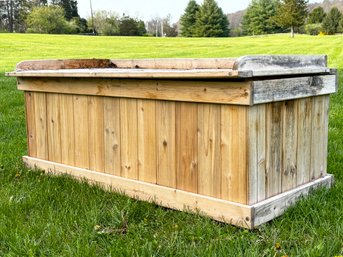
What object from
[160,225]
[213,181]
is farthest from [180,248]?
[213,181]

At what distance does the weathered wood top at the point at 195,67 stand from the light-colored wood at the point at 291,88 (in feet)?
0.14

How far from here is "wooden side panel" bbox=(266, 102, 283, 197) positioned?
9.00ft

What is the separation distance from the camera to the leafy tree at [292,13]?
161 ft

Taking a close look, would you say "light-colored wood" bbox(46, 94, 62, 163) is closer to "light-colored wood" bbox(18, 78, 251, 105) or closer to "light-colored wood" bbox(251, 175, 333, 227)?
"light-colored wood" bbox(18, 78, 251, 105)

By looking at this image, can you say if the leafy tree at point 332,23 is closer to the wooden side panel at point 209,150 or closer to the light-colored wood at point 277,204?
the light-colored wood at point 277,204

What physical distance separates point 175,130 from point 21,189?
1.17m

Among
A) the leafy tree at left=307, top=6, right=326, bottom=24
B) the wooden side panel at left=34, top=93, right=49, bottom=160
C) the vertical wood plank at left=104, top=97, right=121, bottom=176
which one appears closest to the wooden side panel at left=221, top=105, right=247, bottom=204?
the vertical wood plank at left=104, top=97, right=121, bottom=176

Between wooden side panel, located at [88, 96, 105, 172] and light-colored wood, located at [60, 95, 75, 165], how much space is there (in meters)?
0.21

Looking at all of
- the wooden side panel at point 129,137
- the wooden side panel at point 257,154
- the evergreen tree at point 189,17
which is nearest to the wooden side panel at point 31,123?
the wooden side panel at point 129,137

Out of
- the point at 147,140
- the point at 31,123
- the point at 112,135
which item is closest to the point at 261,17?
the point at 31,123

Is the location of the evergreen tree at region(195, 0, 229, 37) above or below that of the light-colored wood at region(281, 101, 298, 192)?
above

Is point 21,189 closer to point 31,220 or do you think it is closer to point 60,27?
point 31,220

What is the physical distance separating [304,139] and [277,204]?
1.65 ft

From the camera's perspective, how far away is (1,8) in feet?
215
